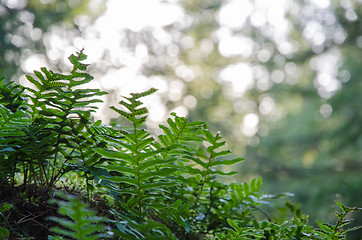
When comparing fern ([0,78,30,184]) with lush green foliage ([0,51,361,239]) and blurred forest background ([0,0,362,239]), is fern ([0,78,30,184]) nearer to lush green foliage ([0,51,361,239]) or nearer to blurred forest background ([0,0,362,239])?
lush green foliage ([0,51,361,239])

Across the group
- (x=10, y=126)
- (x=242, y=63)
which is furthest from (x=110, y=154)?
(x=242, y=63)

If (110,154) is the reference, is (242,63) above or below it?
above

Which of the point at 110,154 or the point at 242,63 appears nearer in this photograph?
the point at 110,154

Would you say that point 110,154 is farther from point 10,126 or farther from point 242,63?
point 242,63

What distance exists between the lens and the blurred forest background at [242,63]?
801 cm

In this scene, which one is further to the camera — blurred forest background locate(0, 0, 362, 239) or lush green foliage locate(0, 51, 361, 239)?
blurred forest background locate(0, 0, 362, 239)

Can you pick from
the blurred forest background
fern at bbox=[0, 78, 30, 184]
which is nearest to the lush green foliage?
fern at bbox=[0, 78, 30, 184]

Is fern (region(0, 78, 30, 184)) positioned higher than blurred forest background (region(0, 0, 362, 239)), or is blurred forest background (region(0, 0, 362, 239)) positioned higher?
blurred forest background (region(0, 0, 362, 239))

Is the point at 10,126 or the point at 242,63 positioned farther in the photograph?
the point at 242,63

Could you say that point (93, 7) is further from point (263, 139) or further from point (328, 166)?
point (328, 166)

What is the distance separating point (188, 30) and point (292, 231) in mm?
10934

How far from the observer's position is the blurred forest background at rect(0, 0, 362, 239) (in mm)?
8008

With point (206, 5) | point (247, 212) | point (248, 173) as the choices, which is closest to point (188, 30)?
point (206, 5)

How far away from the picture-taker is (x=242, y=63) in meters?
11.0
